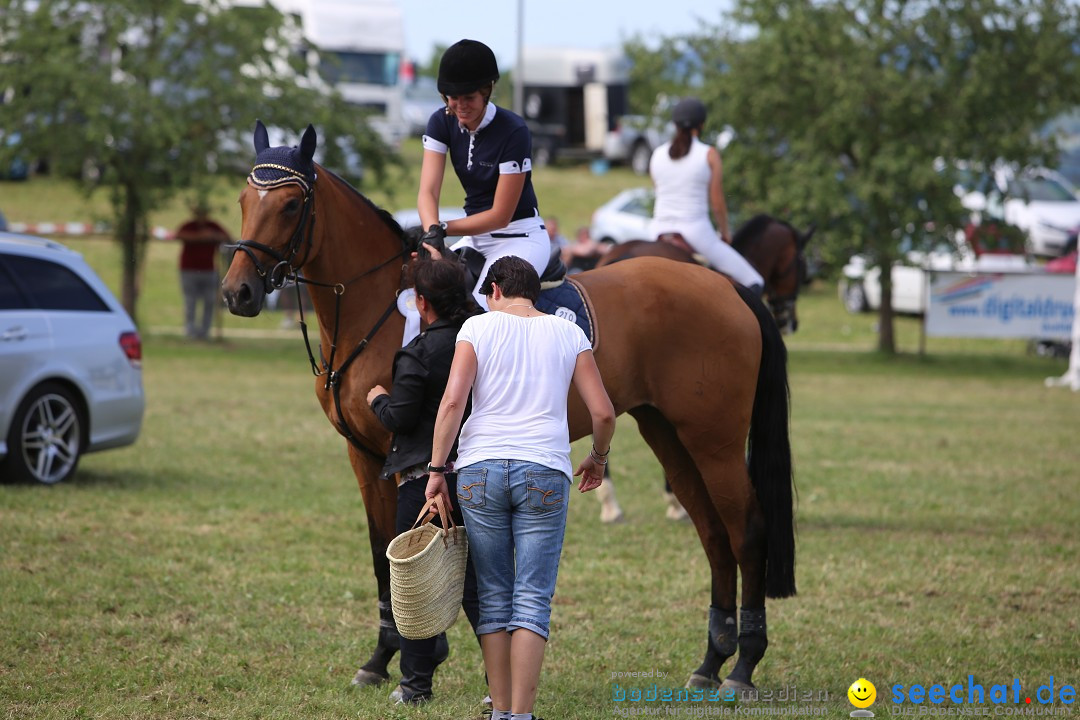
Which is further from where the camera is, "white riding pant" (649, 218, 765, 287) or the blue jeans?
"white riding pant" (649, 218, 765, 287)

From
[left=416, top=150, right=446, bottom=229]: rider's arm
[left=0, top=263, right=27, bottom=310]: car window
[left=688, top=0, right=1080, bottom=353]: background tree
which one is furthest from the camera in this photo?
[left=688, top=0, right=1080, bottom=353]: background tree

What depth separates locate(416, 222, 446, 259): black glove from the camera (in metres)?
5.52

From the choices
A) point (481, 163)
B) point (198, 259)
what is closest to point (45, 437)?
point (481, 163)

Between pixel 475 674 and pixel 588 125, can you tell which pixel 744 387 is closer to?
pixel 475 674

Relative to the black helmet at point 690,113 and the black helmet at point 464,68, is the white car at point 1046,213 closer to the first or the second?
the black helmet at point 690,113

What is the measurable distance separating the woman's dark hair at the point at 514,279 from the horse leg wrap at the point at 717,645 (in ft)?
7.02

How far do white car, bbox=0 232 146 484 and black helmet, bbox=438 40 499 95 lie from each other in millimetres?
5833

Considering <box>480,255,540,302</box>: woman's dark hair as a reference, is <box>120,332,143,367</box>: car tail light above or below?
below

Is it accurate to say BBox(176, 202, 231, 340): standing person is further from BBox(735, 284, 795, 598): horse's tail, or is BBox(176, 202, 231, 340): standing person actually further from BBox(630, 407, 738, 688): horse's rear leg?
BBox(735, 284, 795, 598): horse's tail

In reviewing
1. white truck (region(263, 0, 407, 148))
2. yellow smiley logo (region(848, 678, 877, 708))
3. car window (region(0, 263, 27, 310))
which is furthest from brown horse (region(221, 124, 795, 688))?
white truck (region(263, 0, 407, 148))

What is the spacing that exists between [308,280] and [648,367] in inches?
64.1

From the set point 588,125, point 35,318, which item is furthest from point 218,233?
point 588,125

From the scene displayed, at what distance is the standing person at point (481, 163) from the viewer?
18.3 feet

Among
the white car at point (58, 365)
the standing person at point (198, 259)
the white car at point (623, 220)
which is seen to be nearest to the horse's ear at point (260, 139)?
the white car at point (58, 365)
